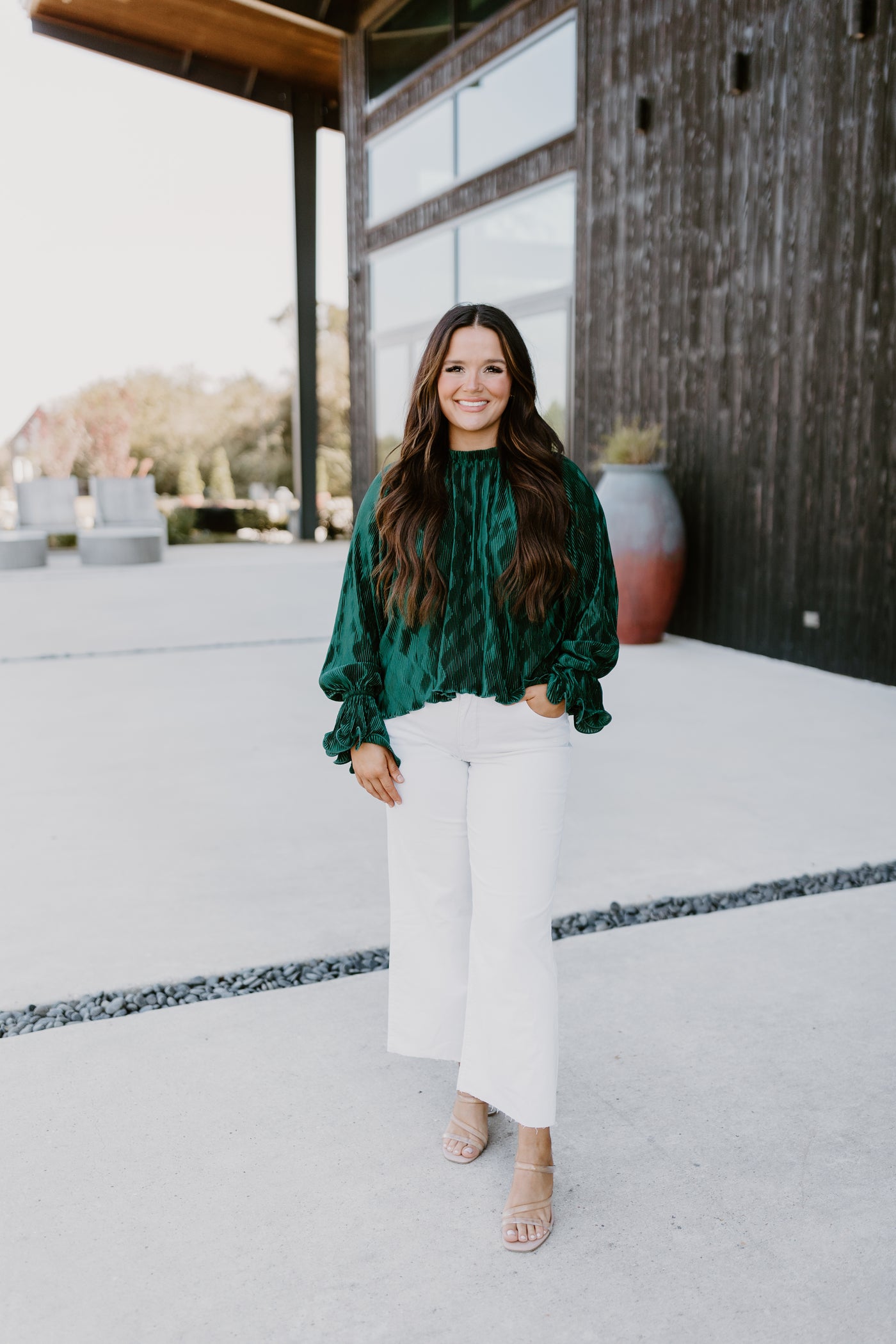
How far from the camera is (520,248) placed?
9.94 m

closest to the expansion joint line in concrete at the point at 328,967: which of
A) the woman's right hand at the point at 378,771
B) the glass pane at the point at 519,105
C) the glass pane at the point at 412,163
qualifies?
the woman's right hand at the point at 378,771

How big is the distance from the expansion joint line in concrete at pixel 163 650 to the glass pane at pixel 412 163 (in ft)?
19.6

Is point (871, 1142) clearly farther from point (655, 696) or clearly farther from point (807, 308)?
point (807, 308)

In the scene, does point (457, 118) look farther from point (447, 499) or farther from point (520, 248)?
point (447, 499)

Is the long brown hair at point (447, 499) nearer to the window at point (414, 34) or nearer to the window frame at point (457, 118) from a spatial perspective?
the window frame at point (457, 118)

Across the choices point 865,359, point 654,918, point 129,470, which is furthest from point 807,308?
point 129,470

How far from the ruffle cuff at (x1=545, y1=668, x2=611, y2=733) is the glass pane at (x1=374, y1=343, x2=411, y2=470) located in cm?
1138

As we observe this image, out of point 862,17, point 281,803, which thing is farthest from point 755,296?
point 281,803

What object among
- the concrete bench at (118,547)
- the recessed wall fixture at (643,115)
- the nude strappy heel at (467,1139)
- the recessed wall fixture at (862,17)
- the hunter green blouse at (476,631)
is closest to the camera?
the hunter green blouse at (476,631)

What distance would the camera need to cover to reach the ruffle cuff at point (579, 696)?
5.76 feet

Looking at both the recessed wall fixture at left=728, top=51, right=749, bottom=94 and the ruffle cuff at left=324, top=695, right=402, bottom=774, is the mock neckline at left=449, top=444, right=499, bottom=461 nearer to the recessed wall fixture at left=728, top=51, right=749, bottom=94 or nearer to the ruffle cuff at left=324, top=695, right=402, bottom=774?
the ruffle cuff at left=324, top=695, right=402, bottom=774

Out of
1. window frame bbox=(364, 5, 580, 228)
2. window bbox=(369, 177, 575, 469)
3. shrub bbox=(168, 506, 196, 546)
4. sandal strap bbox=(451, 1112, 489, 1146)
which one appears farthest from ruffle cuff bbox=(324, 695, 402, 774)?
shrub bbox=(168, 506, 196, 546)

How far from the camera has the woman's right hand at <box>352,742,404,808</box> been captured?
1816mm

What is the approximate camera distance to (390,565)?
1810mm
